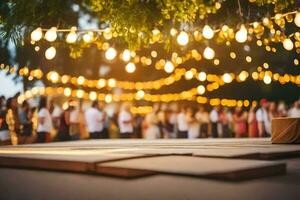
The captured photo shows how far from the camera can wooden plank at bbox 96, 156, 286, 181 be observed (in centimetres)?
409

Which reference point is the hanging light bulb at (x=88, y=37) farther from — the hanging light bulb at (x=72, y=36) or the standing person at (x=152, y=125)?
the standing person at (x=152, y=125)

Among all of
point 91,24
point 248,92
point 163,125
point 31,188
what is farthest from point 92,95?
point 31,188

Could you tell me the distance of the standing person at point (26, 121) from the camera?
10688 millimetres

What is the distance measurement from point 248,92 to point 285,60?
2317 millimetres

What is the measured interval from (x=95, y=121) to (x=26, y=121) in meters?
2.06

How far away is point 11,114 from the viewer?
9.80m

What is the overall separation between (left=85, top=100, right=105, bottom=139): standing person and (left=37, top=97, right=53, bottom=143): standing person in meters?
1.40

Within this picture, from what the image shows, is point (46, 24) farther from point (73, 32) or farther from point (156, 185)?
point (156, 185)

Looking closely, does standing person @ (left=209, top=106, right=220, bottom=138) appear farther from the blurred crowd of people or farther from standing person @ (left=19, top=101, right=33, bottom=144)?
standing person @ (left=19, top=101, right=33, bottom=144)

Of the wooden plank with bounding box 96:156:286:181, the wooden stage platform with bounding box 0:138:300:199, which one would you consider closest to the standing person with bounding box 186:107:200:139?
the wooden stage platform with bounding box 0:138:300:199

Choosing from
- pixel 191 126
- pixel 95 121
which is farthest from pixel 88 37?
pixel 191 126

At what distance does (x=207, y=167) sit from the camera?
173 inches

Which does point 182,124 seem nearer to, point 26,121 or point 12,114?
point 26,121

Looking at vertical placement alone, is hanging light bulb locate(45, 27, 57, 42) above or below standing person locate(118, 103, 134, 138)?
above
